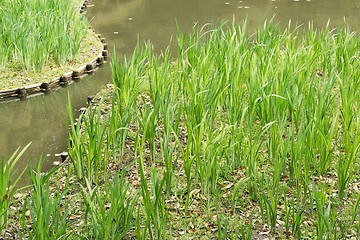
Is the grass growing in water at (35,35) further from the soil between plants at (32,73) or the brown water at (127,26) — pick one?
the brown water at (127,26)

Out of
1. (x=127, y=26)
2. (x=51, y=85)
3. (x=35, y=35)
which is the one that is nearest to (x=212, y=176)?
(x=51, y=85)

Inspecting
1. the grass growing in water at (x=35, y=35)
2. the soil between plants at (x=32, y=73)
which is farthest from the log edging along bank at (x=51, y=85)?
the grass growing in water at (x=35, y=35)

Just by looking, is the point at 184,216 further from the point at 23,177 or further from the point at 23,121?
the point at 23,121

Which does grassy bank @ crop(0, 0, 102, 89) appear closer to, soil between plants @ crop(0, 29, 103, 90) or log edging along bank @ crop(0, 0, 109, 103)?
soil between plants @ crop(0, 29, 103, 90)

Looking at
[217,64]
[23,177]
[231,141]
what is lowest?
[23,177]

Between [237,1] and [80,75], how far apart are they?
18.5 feet

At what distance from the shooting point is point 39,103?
5719 mm

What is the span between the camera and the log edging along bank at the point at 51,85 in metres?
5.77

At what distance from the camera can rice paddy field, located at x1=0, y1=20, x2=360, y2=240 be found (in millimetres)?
2793

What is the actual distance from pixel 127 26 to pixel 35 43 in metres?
3.35

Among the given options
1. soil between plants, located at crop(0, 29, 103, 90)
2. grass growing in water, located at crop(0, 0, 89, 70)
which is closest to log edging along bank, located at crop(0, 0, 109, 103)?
soil between plants, located at crop(0, 29, 103, 90)

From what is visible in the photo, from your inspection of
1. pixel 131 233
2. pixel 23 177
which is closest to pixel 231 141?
pixel 131 233

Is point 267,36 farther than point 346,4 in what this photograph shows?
No

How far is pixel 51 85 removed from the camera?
6.06m
